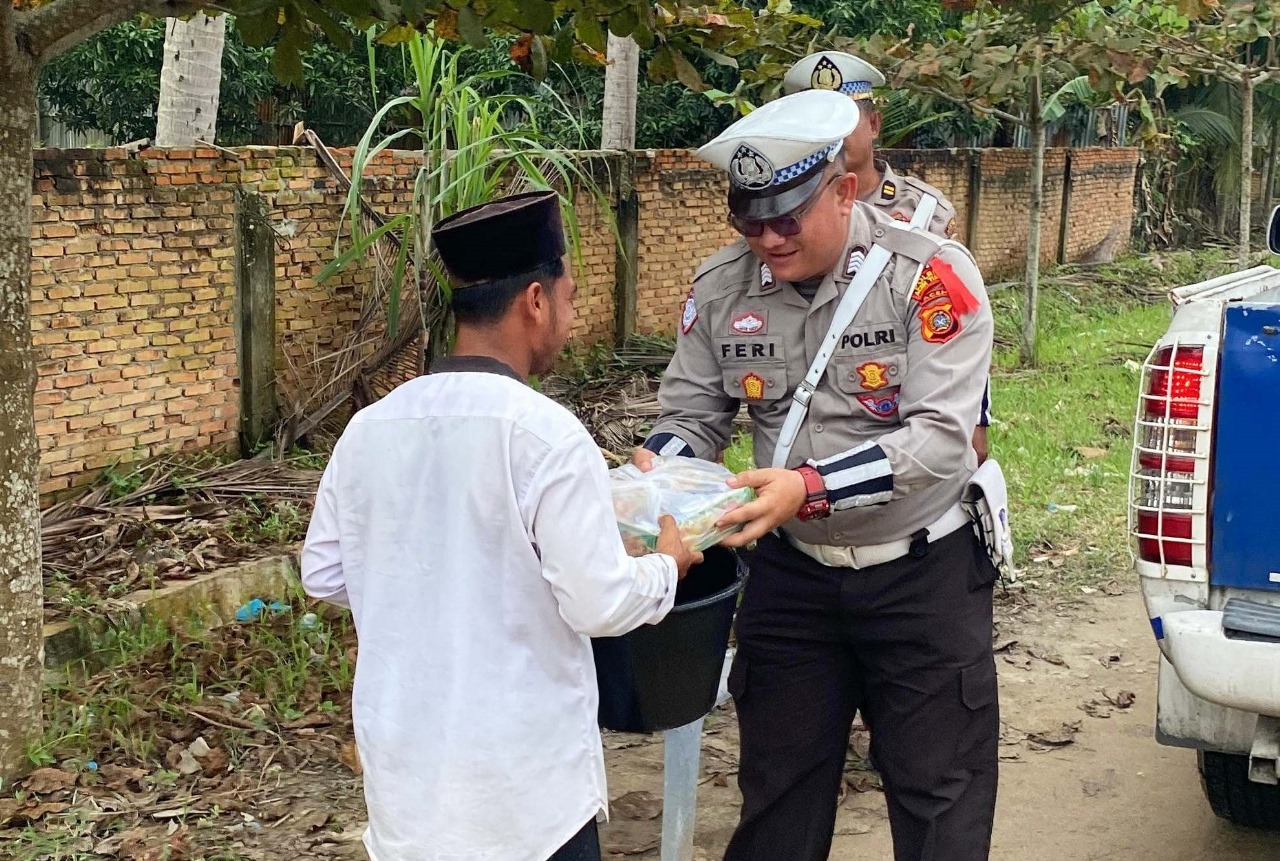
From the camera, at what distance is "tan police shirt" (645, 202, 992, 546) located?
259 centimetres

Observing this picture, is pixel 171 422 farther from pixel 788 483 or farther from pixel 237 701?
pixel 788 483

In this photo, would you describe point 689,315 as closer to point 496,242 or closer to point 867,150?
point 496,242

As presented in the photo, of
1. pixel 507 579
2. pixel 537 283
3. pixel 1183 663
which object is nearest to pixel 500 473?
pixel 507 579

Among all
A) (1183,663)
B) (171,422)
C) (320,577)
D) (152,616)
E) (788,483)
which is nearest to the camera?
(320,577)

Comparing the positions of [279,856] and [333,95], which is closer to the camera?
[279,856]

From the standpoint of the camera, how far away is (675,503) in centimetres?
245

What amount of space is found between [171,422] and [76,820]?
8.30 feet

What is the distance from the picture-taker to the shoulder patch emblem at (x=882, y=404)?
8.89 ft

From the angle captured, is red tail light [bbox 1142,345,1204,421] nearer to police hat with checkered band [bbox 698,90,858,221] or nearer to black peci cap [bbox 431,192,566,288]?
police hat with checkered band [bbox 698,90,858,221]

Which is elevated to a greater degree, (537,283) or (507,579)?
(537,283)

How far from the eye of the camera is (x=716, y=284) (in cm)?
291

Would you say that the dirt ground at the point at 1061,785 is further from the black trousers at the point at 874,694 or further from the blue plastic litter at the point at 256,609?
the blue plastic litter at the point at 256,609

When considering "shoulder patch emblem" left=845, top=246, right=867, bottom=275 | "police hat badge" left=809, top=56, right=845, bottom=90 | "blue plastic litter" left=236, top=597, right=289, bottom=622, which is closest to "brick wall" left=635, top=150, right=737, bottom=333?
"blue plastic litter" left=236, top=597, right=289, bottom=622

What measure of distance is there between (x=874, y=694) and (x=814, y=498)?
1.83ft
